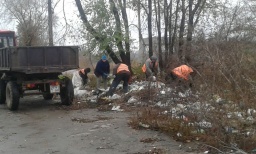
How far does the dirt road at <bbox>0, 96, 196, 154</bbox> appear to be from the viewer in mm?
7223

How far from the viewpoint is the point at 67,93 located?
12.4 meters

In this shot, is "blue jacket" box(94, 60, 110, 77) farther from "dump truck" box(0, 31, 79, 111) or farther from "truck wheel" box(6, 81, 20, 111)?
"truck wheel" box(6, 81, 20, 111)

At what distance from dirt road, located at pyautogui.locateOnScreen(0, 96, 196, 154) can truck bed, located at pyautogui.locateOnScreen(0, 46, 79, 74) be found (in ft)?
4.22

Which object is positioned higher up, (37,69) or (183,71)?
(37,69)

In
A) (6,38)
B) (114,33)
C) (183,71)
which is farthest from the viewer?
(114,33)

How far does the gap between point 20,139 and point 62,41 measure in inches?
445

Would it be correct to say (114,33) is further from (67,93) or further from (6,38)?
(67,93)

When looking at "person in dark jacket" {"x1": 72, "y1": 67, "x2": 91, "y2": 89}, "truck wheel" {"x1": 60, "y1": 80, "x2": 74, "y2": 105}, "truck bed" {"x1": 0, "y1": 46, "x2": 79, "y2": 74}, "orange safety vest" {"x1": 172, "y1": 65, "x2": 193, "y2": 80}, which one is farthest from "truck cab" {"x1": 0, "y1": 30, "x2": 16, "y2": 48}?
"orange safety vest" {"x1": 172, "y1": 65, "x2": 193, "y2": 80}

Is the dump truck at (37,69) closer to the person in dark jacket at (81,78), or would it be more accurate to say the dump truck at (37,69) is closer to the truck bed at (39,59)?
the truck bed at (39,59)

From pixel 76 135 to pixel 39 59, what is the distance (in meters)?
4.10

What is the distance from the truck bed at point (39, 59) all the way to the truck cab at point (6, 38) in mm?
3974

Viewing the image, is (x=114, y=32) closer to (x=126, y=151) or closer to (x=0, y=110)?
(x=0, y=110)

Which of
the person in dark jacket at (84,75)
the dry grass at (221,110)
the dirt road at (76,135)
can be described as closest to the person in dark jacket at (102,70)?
the person in dark jacket at (84,75)

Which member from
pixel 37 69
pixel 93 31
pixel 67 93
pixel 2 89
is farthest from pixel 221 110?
pixel 93 31
